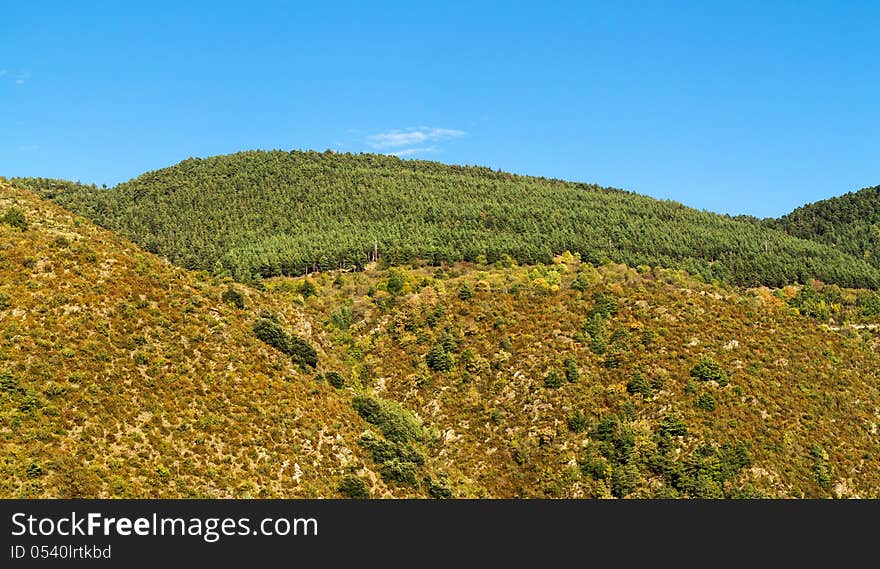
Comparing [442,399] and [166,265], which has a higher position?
[166,265]

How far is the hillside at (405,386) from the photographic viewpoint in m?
71.0

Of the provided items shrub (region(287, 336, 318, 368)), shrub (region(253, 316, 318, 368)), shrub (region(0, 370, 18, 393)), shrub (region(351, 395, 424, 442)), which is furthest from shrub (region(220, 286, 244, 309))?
shrub (region(0, 370, 18, 393))

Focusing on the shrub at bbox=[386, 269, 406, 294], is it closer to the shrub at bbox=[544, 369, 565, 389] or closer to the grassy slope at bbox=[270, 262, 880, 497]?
the grassy slope at bbox=[270, 262, 880, 497]

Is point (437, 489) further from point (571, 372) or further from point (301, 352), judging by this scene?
point (571, 372)

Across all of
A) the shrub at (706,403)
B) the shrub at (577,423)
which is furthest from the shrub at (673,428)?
the shrub at (577,423)

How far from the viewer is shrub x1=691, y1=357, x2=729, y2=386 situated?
11188cm

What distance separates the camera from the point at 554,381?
111188 millimetres

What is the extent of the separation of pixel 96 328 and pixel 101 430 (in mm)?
14087

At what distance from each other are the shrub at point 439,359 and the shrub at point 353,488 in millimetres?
41754

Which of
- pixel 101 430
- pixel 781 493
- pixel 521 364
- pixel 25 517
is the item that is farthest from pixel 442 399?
pixel 25 517

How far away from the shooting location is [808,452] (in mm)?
103688

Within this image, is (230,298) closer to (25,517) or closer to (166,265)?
(166,265)

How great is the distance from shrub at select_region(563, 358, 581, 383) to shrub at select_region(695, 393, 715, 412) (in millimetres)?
15324

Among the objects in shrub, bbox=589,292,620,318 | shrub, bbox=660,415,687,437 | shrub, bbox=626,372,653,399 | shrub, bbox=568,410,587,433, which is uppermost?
shrub, bbox=589,292,620,318
